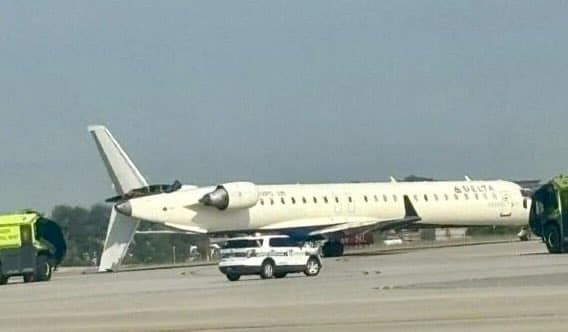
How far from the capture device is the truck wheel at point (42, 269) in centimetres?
5991

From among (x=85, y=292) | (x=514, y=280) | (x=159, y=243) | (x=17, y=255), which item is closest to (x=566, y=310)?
(x=514, y=280)

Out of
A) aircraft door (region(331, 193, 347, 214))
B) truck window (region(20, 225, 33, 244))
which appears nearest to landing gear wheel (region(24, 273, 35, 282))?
truck window (region(20, 225, 33, 244))

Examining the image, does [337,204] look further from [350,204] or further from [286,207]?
[286,207]

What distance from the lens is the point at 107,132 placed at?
74750 mm

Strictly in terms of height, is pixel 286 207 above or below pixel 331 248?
above

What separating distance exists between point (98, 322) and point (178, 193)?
141 feet

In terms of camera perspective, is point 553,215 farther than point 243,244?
Yes

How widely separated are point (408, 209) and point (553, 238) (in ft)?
53.0

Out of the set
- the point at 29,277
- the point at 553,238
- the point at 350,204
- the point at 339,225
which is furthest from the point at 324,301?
the point at 350,204

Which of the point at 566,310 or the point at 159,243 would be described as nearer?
the point at 566,310

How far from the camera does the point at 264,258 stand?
1918 inches

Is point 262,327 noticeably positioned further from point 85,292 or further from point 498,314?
point 85,292

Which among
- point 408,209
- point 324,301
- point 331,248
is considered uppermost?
point 408,209

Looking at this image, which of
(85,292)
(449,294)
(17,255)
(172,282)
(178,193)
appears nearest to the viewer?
(449,294)
